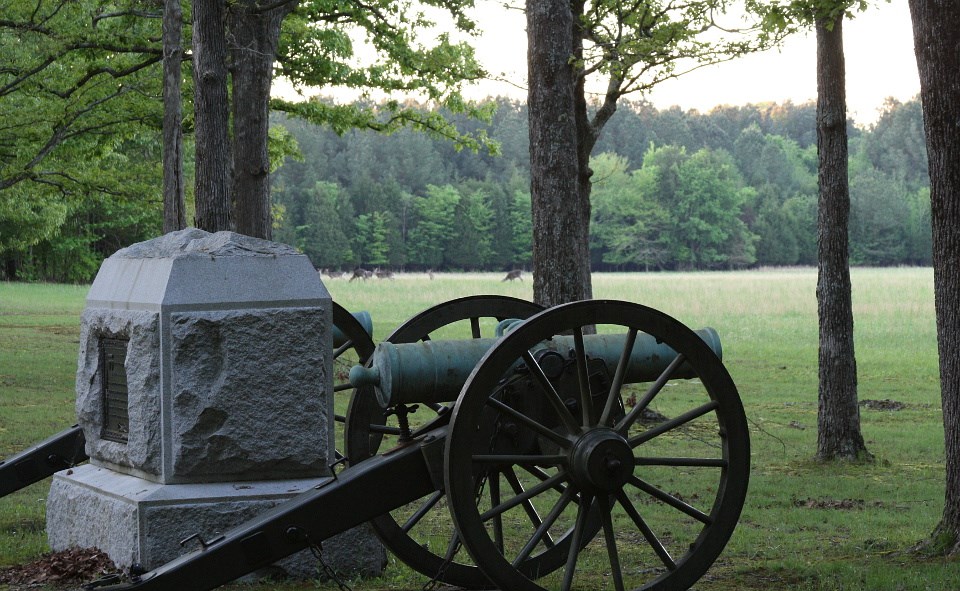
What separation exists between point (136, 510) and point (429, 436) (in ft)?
5.06

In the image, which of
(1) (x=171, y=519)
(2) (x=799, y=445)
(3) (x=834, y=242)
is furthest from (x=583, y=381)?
(2) (x=799, y=445)

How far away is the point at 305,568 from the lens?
5758 mm

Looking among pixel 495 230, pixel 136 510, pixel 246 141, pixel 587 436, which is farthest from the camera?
pixel 495 230

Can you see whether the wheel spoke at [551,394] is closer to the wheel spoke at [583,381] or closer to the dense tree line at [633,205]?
the wheel spoke at [583,381]

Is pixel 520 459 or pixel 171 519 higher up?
pixel 520 459

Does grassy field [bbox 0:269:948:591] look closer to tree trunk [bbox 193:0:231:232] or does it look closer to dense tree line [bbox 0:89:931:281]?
tree trunk [bbox 193:0:231:232]

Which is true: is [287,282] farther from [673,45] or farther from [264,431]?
[673,45]

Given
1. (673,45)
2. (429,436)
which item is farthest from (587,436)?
(673,45)

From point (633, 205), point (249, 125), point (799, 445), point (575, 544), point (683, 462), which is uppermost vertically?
point (633, 205)

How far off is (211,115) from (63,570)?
6778 millimetres

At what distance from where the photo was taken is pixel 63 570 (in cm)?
570

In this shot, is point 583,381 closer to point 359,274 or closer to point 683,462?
point 683,462

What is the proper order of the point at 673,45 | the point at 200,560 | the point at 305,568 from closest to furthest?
the point at 200,560
the point at 305,568
the point at 673,45

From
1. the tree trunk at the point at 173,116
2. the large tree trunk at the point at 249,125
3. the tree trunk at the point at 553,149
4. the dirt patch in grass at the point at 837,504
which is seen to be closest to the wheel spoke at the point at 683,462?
the dirt patch in grass at the point at 837,504
